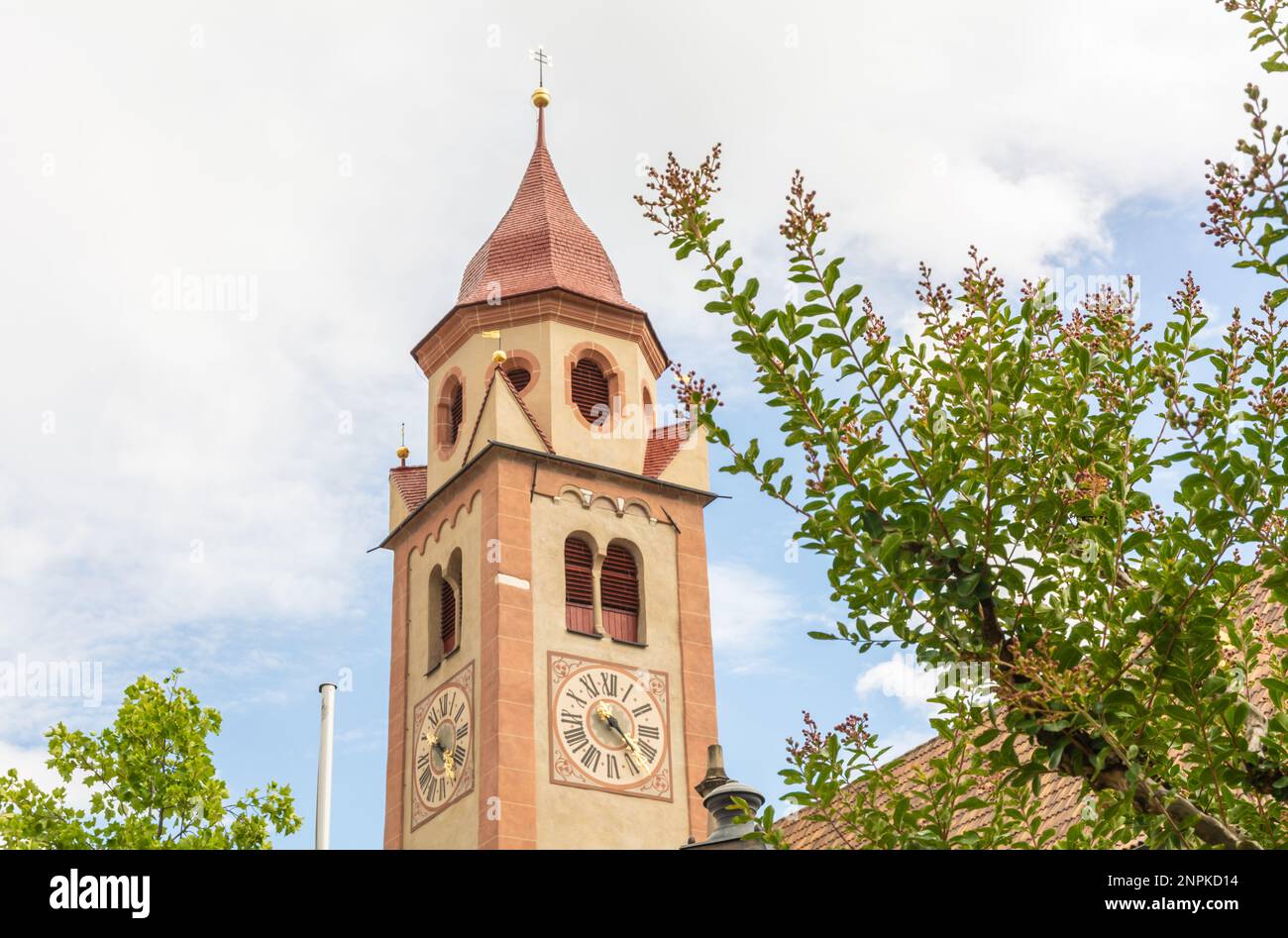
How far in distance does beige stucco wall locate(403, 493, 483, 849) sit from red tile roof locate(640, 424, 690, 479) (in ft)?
12.1

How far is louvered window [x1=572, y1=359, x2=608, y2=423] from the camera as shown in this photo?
109 feet

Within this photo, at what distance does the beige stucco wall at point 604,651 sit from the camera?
91.2 feet

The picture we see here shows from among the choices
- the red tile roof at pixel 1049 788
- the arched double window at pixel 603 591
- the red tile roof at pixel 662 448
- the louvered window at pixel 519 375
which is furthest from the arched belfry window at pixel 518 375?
the red tile roof at pixel 1049 788

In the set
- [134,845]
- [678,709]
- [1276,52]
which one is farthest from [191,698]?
[678,709]

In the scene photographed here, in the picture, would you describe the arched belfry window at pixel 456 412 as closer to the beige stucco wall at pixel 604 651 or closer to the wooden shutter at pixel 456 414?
the wooden shutter at pixel 456 414

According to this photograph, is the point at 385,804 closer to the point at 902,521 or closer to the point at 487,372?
the point at 487,372

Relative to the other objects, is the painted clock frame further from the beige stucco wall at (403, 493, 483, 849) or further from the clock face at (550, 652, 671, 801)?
the clock face at (550, 652, 671, 801)

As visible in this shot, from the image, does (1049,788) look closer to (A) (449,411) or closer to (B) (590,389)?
Result: (B) (590,389)

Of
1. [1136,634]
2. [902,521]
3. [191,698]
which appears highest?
[191,698]

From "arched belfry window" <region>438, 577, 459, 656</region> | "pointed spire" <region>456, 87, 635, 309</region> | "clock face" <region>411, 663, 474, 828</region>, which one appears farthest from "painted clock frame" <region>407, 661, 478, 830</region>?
"pointed spire" <region>456, 87, 635, 309</region>

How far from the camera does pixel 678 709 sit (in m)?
30.0

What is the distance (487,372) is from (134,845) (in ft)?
65.0

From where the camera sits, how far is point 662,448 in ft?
110
